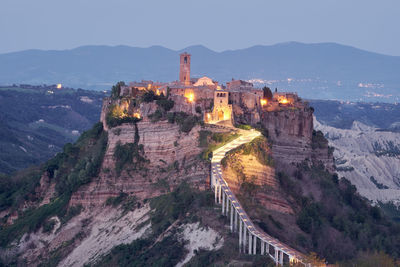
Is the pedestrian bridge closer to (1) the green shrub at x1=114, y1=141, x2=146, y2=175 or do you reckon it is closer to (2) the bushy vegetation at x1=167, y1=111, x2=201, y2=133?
(2) the bushy vegetation at x1=167, y1=111, x2=201, y2=133

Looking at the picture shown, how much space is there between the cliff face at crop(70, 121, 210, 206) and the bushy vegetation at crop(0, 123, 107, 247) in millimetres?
1109

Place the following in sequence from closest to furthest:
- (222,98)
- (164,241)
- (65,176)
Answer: (164,241), (222,98), (65,176)

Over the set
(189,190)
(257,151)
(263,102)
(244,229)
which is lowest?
(244,229)

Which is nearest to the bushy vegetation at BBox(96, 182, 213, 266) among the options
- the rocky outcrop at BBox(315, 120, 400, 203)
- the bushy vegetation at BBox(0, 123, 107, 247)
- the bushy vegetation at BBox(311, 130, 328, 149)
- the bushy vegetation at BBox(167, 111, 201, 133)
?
the bushy vegetation at BBox(167, 111, 201, 133)

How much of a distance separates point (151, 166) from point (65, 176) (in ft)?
39.1

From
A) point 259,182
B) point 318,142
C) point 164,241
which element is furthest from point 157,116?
point 318,142

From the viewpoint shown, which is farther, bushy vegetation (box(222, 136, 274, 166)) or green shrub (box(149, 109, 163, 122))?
green shrub (box(149, 109, 163, 122))

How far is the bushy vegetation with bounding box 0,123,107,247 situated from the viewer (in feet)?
251

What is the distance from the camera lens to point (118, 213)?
71500mm

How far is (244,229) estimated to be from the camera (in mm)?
54656

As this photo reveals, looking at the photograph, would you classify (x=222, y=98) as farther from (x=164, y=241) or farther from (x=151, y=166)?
(x=164, y=241)

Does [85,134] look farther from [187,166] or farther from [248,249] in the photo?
[248,249]

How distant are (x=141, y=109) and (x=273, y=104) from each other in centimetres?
1248

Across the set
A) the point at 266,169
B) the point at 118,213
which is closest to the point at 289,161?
the point at 266,169
